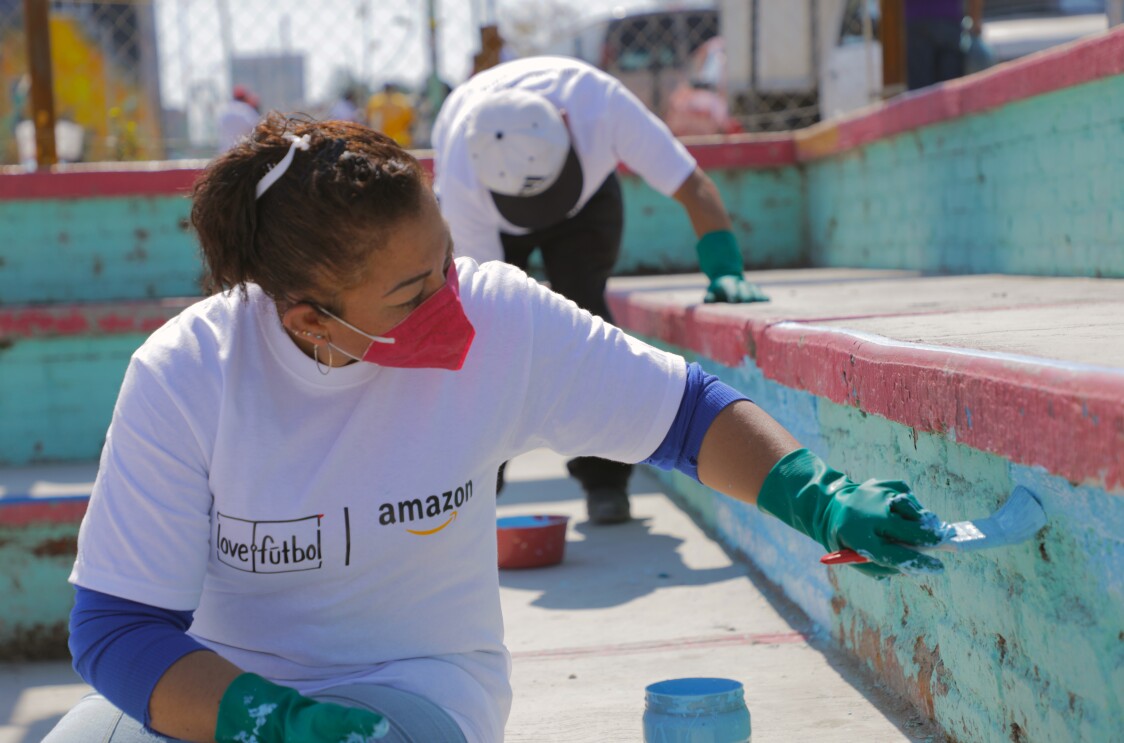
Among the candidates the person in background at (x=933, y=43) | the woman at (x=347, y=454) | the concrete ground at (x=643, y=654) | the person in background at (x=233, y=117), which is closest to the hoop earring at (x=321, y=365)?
the woman at (x=347, y=454)

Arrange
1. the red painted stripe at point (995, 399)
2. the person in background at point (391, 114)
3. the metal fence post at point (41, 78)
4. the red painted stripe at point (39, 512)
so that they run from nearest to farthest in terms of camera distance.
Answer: the red painted stripe at point (995, 399) → the red painted stripe at point (39, 512) → the metal fence post at point (41, 78) → the person in background at point (391, 114)

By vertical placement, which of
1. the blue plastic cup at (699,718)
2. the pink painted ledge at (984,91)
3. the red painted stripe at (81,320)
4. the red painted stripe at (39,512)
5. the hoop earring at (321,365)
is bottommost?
the red painted stripe at (39,512)

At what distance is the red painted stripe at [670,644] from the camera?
2795 mm

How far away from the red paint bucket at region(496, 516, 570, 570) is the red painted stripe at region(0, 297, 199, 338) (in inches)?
111

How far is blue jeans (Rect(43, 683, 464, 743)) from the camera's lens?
157cm

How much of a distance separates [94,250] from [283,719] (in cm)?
578

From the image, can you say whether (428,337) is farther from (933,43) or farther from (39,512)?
(933,43)

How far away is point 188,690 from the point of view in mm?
1524

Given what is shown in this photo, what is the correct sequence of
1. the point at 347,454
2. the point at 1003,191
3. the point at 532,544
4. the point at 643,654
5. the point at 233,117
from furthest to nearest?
the point at 233,117 → the point at 1003,191 → the point at 532,544 → the point at 643,654 → the point at 347,454

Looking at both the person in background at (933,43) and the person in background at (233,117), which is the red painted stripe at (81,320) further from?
the person in background at (933,43)

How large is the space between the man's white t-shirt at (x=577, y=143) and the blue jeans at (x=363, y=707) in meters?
2.33

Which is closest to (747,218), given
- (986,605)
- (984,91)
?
(984,91)

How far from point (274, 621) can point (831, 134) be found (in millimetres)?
5192

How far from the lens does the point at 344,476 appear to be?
1.68 meters
